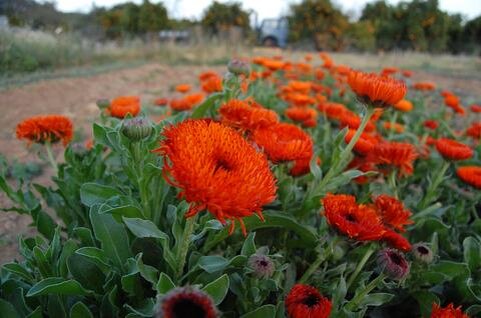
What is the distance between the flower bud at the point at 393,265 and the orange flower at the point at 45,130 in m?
1.62

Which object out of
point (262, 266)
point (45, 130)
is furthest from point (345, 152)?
point (45, 130)

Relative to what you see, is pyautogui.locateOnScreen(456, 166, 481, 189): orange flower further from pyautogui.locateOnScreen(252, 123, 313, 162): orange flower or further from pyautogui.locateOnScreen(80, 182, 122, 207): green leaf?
pyautogui.locateOnScreen(80, 182, 122, 207): green leaf

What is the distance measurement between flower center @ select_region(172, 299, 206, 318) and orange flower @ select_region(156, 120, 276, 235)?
0.19m

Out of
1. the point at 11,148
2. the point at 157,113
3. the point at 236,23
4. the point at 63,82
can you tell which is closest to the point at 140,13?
the point at 236,23

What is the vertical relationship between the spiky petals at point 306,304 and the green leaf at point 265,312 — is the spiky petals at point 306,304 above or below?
above

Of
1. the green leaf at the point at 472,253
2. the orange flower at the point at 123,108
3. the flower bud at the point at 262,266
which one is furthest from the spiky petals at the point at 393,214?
the orange flower at the point at 123,108

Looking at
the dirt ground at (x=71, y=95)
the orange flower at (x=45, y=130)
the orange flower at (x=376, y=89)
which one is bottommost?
the dirt ground at (x=71, y=95)

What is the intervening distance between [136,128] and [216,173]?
50 centimetres

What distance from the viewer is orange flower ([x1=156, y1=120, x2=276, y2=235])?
2.89 ft

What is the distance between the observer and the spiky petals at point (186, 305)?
0.74m

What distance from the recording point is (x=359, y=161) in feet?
7.52

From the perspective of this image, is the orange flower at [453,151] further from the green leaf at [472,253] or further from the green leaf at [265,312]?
the green leaf at [265,312]

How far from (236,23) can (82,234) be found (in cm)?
2651

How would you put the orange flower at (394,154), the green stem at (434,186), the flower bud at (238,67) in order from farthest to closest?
the green stem at (434,186) → the flower bud at (238,67) → the orange flower at (394,154)
